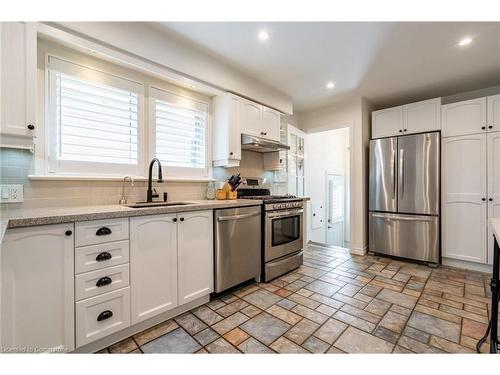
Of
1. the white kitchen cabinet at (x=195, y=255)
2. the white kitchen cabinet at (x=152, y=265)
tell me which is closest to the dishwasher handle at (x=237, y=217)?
the white kitchen cabinet at (x=195, y=255)

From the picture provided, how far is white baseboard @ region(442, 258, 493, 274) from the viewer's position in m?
2.91

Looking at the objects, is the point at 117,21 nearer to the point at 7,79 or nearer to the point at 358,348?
the point at 7,79

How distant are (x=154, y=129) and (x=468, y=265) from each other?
4.31 m

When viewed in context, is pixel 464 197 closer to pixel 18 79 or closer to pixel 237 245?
pixel 237 245

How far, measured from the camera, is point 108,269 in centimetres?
152

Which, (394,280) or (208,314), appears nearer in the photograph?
(208,314)

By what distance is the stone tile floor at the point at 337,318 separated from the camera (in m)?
1.57

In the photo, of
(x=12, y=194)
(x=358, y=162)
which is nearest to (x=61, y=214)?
(x=12, y=194)

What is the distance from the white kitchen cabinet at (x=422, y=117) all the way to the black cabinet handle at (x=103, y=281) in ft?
13.3

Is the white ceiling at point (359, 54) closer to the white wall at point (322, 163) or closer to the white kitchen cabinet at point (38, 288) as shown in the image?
the white wall at point (322, 163)

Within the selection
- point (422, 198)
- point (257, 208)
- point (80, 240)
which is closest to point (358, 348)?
point (257, 208)

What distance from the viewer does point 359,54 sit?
2428 millimetres
